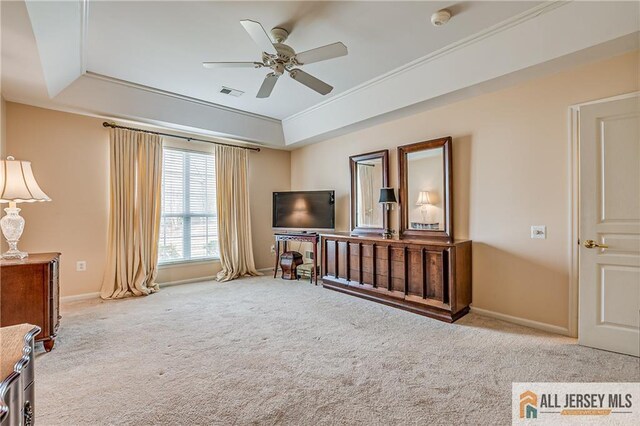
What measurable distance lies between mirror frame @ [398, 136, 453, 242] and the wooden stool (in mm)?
2033

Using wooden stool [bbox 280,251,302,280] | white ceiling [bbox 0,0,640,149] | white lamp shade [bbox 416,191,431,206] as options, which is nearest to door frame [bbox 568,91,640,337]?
white ceiling [bbox 0,0,640,149]

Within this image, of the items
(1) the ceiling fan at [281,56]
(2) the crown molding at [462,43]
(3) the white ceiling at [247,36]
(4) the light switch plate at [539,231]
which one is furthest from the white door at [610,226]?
(1) the ceiling fan at [281,56]

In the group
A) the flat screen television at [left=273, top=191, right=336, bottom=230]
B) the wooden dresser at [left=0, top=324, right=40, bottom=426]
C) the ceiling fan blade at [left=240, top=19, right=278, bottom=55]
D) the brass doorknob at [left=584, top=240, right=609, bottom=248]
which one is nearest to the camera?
the wooden dresser at [left=0, top=324, right=40, bottom=426]

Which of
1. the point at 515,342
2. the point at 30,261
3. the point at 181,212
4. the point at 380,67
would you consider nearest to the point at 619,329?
the point at 515,342

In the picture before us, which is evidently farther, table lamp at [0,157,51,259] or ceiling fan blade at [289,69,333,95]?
ceiling fan blade at [289,69,333,95]

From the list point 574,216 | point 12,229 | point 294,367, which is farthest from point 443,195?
point 12,229

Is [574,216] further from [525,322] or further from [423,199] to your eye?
[423,199]

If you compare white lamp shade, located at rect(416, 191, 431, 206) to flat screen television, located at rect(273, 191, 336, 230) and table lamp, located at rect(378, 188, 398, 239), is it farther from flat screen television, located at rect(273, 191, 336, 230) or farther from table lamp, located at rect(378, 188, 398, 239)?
flat screen television, located at rect(273, 191, 336, 230)

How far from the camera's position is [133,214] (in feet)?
15.0

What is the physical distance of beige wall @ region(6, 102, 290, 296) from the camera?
12.7ft

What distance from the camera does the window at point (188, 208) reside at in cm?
506

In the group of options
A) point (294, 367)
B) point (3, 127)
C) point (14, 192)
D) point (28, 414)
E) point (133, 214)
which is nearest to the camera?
point (28, 414)

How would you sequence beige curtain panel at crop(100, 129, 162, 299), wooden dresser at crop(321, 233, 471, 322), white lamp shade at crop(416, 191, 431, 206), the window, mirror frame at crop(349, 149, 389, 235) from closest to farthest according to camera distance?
wooden dresser at crop(321, 233, 471, 322) → white lamp shade at crop(416, 191, 431, 206) → beige curtain panel at crop(100, 129, 162, 299) → mirror frame at crop(349, 149, 389, 235) → the window

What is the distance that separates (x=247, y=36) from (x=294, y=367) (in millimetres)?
3070
